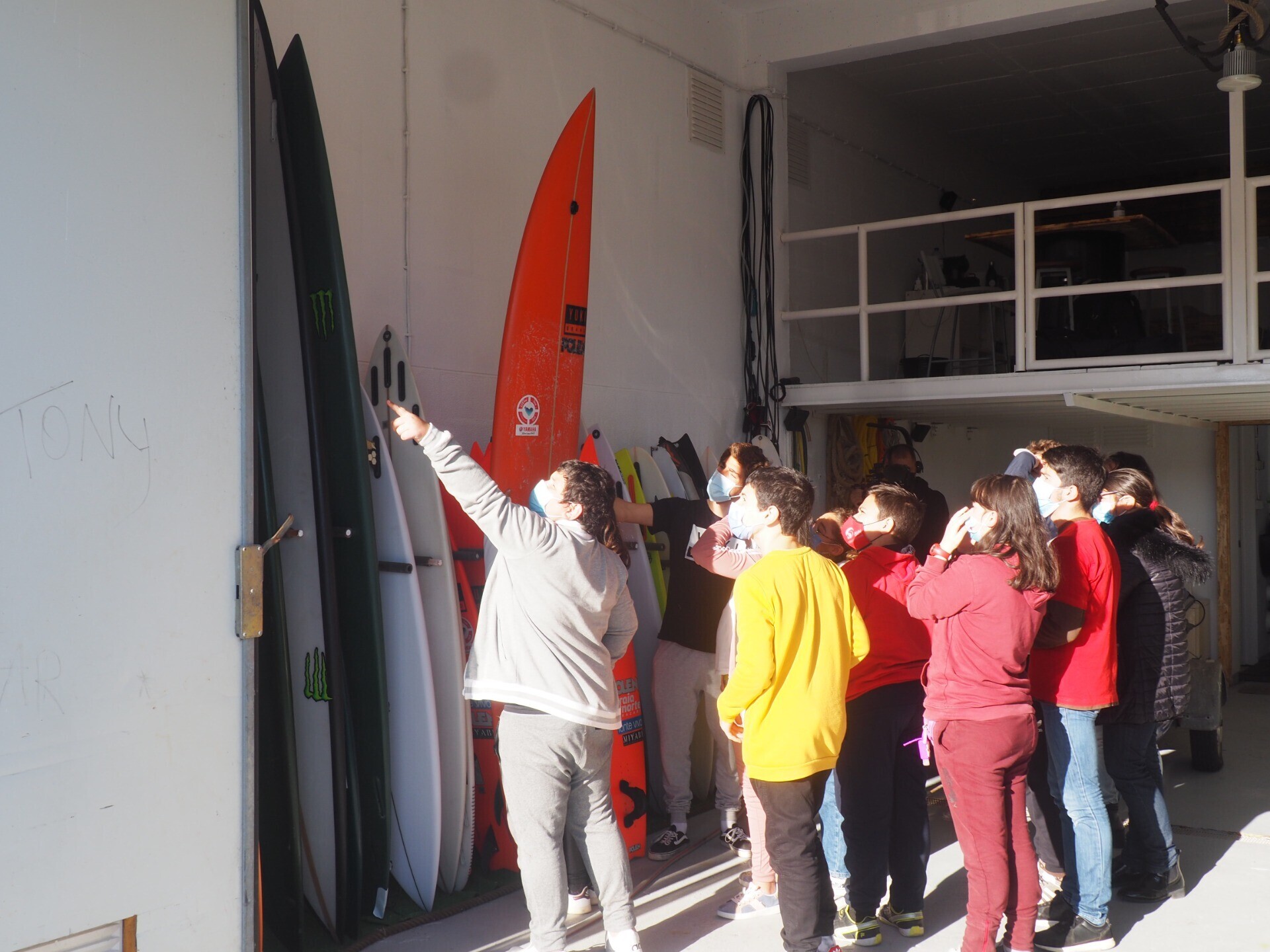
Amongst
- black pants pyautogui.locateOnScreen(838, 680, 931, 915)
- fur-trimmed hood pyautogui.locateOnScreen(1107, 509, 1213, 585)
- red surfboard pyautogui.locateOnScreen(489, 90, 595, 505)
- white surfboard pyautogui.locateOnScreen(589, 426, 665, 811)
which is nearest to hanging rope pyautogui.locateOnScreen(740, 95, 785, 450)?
white surfboard pyautogui.locateOnScreen(589, 426, 665, 811)

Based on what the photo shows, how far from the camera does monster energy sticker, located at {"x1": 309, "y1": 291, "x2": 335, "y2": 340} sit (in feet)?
11.1

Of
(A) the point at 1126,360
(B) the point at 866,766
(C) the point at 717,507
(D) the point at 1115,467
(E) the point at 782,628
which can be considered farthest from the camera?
(A) the point at 1126,360

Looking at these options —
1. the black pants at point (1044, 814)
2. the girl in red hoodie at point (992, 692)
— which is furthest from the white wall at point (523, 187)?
the black pants at point (1044, 814)

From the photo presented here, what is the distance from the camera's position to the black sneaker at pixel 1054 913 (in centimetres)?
309

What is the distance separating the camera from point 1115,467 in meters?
4.06

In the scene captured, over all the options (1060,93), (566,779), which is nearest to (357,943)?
(566,779)

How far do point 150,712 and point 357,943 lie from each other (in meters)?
1.30

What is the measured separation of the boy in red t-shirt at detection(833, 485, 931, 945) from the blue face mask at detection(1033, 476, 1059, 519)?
1.12ft

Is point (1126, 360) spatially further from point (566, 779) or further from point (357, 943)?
point (357, 943)

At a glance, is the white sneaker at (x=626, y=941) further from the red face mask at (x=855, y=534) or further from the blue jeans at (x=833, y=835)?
the red face mask at (x=855, y=534)

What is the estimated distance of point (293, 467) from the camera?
334 cm

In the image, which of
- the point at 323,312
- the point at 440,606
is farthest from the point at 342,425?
the point at 440,606

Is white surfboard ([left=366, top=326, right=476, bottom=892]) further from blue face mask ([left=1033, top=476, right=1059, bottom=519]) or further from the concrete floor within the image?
blue face mask ([left=1033, top=476, right=1059, bottom=519])

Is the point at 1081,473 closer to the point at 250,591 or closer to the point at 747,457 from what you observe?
the point at 747,457
